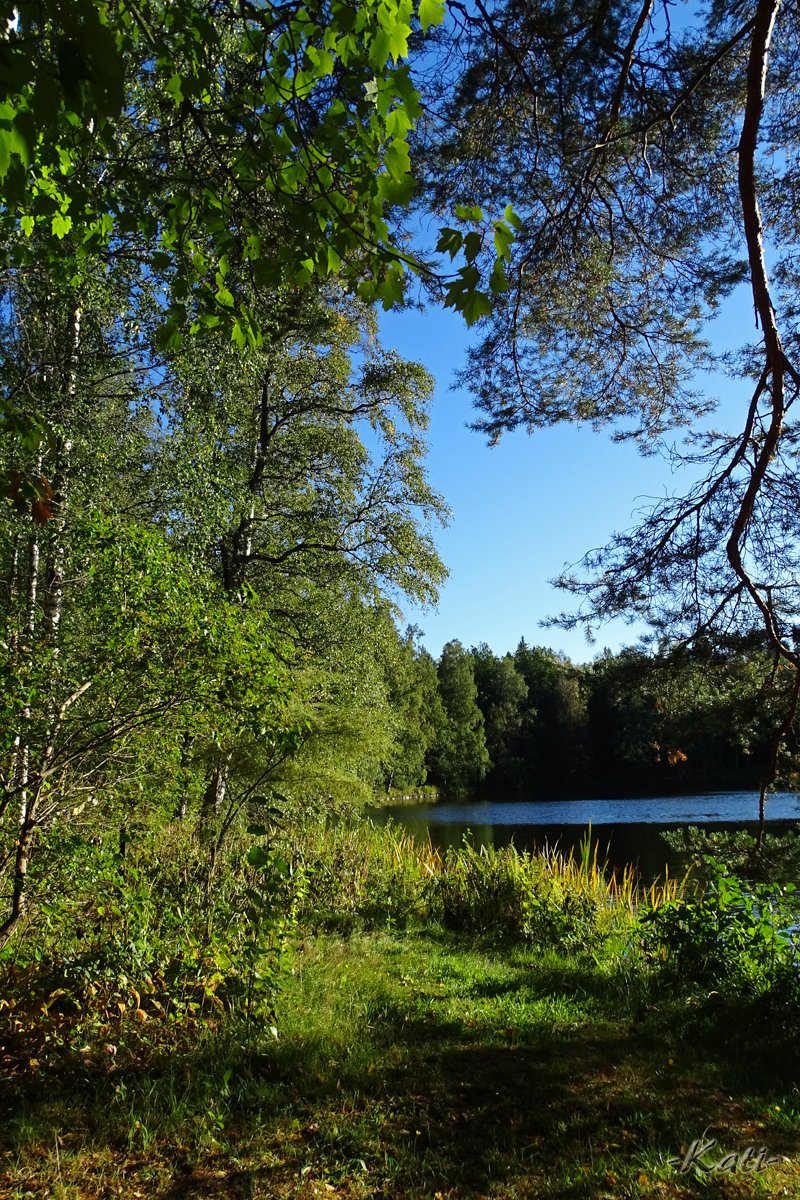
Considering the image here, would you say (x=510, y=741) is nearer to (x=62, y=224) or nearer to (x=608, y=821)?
(x=608, y=821)

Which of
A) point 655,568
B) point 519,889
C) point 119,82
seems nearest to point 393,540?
point 519,889

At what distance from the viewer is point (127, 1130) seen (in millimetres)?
2846

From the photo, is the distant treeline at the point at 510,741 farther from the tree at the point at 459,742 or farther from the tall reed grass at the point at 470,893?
the tall reed grass at the point at 470,893

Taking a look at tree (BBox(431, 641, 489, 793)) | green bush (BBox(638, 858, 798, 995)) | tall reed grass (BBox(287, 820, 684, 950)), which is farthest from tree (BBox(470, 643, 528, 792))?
green bush (BBox(638, 858, 798, 995))

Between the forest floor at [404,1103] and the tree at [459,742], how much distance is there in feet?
157

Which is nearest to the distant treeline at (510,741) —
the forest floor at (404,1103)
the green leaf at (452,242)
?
the forest floor at (404,1103)

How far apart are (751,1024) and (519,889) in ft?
11.5

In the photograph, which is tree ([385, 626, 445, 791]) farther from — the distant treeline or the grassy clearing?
the grassy clearing

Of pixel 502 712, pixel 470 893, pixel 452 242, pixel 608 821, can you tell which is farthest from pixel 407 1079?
pixel 502 712

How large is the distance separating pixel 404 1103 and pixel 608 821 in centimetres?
2549

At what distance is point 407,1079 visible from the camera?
11.3ft

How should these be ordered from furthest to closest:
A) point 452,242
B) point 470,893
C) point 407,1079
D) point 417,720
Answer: point 417,720 → point 470,893 → point 407,1079 → point 452,242

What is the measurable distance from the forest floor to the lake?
10093 mm

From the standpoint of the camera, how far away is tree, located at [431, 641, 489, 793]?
52.3 metres
